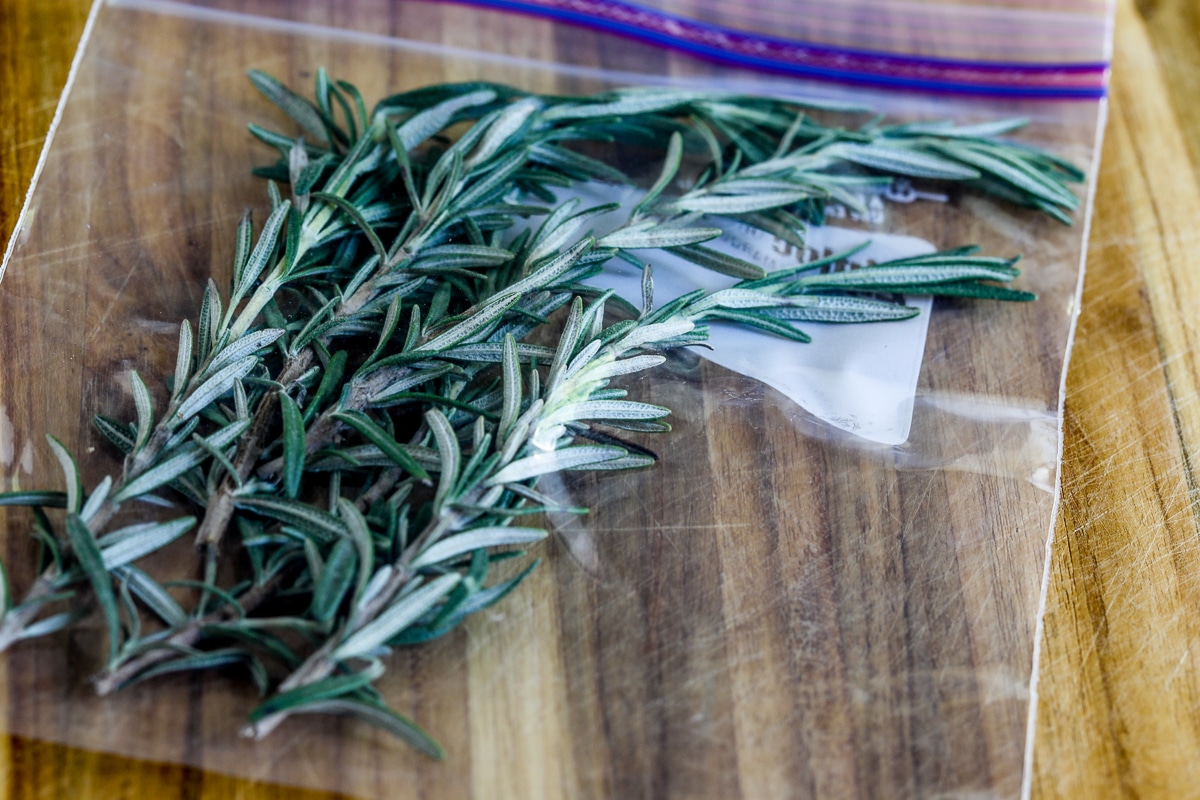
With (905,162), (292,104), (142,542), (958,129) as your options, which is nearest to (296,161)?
(292,104)

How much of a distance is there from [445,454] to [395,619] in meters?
0.13

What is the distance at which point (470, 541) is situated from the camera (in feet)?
2.51

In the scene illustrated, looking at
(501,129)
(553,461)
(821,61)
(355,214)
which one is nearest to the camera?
(553,461)

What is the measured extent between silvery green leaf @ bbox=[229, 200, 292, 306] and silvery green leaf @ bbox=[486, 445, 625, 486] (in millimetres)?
284

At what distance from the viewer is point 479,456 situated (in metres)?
0.78

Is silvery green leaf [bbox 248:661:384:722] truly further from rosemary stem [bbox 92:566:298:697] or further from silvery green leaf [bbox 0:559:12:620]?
silvery green leaf [bbox 0:559:12:620]

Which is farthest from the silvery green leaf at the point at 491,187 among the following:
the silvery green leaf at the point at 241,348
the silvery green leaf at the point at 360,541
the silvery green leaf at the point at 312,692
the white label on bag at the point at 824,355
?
the silvery green leaf at the point at 312,692

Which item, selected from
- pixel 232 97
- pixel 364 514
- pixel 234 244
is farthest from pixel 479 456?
pixel 232 97

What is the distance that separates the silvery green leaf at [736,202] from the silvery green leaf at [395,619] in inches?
17.9

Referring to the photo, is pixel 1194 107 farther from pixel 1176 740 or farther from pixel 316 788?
pixel 316 788

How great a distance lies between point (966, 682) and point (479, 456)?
1.44ft

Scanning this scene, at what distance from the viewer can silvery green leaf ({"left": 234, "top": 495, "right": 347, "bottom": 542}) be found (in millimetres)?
770

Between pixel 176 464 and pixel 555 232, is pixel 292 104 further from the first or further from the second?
pixel 176 464

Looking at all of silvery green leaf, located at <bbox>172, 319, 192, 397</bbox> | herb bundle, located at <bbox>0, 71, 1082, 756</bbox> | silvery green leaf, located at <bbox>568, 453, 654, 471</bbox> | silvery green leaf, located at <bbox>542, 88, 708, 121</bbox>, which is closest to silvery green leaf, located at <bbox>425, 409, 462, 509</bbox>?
herb bundle, located at <bbox>0, 71, 1082, 756</bbox>
